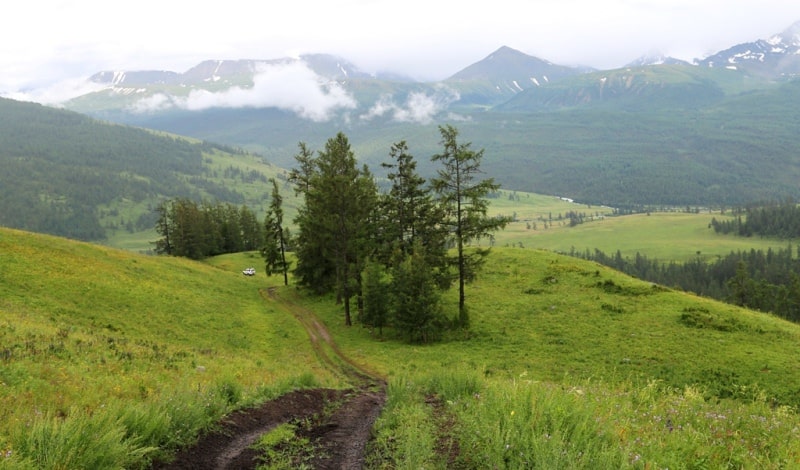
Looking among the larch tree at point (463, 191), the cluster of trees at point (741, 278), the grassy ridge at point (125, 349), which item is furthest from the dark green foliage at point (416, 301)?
the cluster of trees at point (741, 278)

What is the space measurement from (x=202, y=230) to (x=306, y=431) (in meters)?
83.7

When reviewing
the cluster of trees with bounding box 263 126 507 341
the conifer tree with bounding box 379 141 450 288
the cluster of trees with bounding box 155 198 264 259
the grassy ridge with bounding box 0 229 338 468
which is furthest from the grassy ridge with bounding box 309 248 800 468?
the cluster of trees with bounding box 155 198 264 259

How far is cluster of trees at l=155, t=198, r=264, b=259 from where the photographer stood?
269 ft

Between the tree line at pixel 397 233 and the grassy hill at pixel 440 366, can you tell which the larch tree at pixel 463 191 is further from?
the grassy hill at pixel 440 366

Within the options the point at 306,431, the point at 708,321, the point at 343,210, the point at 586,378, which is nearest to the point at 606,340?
the point at 586,378

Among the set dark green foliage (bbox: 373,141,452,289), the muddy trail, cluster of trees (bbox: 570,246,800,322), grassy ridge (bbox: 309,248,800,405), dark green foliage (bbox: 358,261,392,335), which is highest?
dark green foliage (bbox: 373,141,452,289)

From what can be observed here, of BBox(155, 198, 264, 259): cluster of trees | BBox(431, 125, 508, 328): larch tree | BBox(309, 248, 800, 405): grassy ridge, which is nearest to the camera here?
BBox(309, 248, 800, 405): grassy ridge

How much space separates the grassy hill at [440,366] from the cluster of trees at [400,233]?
296 cm

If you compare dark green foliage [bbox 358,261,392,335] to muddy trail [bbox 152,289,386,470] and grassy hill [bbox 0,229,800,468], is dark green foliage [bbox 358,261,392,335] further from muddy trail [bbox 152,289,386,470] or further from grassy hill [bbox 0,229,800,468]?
muddy trail [bbox 152,289,386,470]

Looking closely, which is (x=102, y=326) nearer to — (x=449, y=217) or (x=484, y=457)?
(x=449, y=217)

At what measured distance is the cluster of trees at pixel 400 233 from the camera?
35031mm

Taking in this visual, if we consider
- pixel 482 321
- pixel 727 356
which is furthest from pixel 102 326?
pixel 727 356

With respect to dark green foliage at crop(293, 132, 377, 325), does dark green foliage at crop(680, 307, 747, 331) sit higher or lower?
lower

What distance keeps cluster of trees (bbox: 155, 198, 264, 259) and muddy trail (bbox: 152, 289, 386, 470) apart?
7454cm
